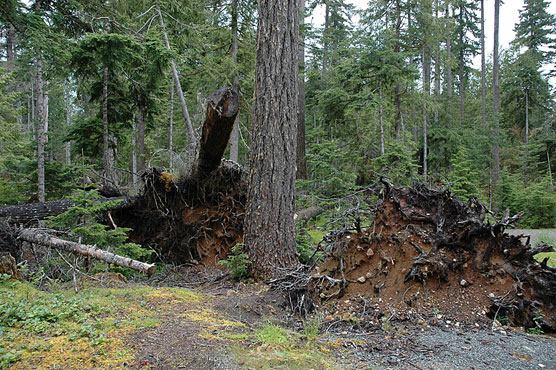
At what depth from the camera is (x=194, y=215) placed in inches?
289

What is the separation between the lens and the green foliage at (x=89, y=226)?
5363 mm

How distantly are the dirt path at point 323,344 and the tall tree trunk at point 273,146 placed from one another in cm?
146

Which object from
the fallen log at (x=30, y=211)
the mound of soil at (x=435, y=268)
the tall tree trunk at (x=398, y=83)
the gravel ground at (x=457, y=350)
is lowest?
the gravel ground at (x=457, y=350)

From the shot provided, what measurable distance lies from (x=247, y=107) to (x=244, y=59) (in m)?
1.91

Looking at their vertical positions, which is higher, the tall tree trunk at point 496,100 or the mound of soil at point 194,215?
the tall tree trunk at point 496,100

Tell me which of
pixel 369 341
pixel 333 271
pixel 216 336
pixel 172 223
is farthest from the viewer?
pixel 172 223

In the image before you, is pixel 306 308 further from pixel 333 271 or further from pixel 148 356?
pixel 148 356

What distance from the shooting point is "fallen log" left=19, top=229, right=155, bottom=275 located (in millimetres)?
4078

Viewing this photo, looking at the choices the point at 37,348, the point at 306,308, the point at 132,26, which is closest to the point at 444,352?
the point at 306,308

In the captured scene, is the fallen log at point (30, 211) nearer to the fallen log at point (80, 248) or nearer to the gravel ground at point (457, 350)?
the fallen log at point (80, 248)

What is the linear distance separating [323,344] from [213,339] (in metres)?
0.93

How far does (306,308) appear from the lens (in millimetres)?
4066

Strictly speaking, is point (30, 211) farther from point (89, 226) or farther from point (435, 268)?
point (435, 268)

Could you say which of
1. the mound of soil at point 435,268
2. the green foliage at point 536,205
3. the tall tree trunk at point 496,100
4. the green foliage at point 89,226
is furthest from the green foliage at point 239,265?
the tall tree trunk at point 496,100
